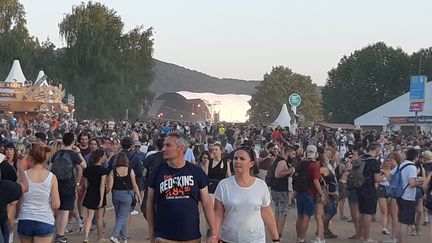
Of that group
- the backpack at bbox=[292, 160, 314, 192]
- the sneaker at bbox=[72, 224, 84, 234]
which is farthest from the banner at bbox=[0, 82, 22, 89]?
the backpack at bbox=[292, 160, 314, 192]

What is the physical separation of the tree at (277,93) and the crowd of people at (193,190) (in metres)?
77.3

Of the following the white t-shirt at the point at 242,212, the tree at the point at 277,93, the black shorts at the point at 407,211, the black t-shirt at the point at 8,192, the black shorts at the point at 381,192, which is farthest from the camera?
the tree at the point at 277,93

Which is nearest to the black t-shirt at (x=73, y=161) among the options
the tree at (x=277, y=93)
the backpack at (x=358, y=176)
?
the backpack at (x=358, y=176)

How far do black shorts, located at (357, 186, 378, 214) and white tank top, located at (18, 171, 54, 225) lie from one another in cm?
557

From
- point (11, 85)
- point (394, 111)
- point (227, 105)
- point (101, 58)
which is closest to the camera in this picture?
point (11, 85)

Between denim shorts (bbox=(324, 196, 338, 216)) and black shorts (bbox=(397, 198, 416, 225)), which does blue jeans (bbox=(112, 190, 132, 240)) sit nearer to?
denim shorts (bbox=(324, 196, 338, 216))

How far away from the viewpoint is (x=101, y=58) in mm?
52406

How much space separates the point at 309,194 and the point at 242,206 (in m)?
4.89

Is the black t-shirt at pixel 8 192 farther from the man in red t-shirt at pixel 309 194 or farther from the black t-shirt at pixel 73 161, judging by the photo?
the man in red t-shirt at pixel 309 194

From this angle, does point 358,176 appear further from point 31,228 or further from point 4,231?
point 4,231

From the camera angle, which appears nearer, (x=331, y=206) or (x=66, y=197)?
(x=66, y=197)

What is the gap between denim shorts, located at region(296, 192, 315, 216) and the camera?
10328mm

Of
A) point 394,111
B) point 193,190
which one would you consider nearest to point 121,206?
point 193,190

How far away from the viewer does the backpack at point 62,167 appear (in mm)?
9286
